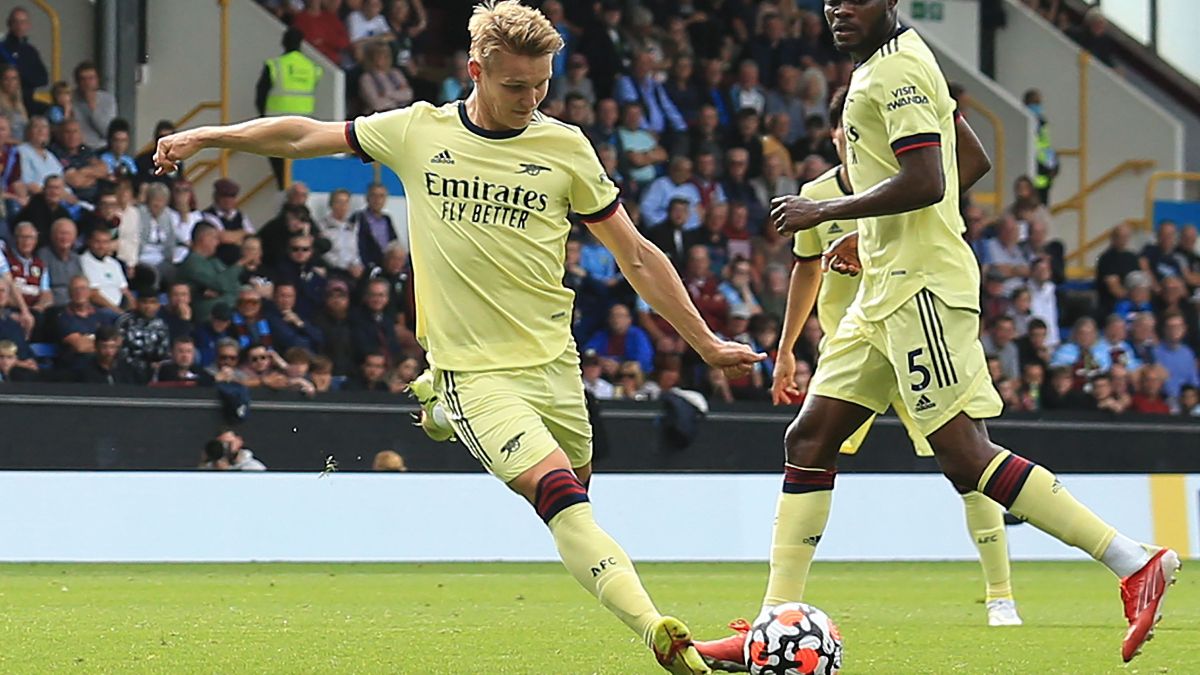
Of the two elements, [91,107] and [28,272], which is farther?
[91,107]

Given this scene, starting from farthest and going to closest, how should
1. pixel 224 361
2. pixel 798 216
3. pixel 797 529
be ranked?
pixel 224 361
pixel 797 529
pixel 798 216

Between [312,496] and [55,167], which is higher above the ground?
[55,167]

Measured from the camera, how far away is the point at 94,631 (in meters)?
8.26

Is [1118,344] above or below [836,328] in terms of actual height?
below

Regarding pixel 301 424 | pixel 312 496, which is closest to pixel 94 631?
pixel 312 496

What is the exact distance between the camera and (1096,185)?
83.7 ft

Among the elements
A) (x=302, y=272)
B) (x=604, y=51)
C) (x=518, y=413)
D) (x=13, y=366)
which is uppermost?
(x=604, y=51)

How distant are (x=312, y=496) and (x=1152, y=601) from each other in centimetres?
849

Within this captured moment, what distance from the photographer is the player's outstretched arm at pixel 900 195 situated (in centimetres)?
669

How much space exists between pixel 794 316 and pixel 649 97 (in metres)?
12.6

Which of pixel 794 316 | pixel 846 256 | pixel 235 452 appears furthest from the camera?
pixel 235 452

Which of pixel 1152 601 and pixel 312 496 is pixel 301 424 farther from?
pixel 1152 601

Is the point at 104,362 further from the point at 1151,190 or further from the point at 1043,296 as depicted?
the point at 1151,190

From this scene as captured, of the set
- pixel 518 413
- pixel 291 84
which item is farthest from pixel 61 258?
pixel 518 413
